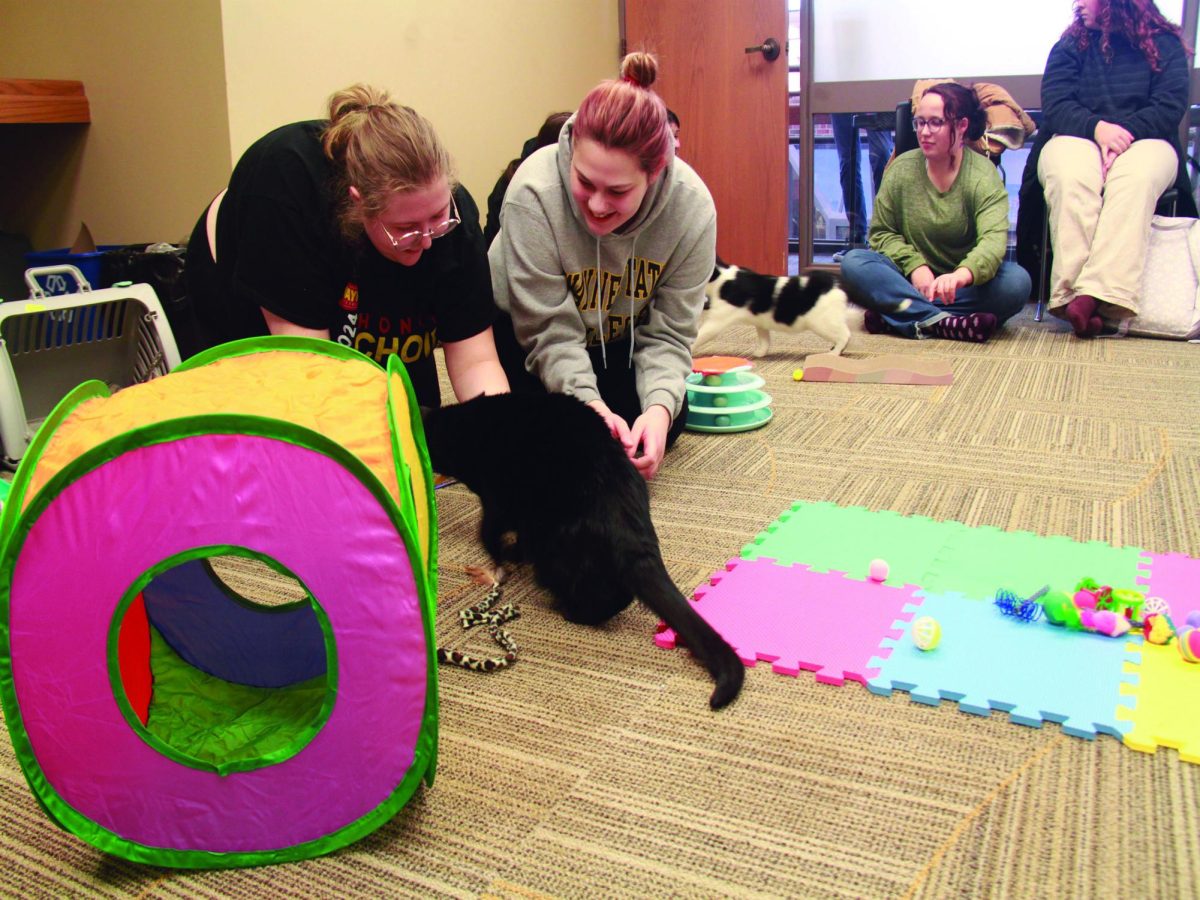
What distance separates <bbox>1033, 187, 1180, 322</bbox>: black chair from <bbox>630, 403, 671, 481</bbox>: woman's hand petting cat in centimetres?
250

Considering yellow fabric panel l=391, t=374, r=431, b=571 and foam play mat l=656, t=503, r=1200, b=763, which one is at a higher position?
yellow fabric panel l=391, t=374, r=431, b=571

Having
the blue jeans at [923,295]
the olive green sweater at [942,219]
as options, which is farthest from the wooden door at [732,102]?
the blue jeans at [923,295]

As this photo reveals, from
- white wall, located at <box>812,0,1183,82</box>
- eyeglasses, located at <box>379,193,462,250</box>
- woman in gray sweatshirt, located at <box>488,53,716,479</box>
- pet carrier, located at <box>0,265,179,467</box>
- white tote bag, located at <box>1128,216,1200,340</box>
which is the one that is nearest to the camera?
eyeglasses, located at <box>379,193,462,250</box>

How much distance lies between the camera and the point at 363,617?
3.42 ft

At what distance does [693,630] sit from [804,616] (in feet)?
0.85

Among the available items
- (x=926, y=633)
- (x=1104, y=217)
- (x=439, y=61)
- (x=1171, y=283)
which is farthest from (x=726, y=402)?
(x=439, y=61)

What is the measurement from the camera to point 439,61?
3.86 metres

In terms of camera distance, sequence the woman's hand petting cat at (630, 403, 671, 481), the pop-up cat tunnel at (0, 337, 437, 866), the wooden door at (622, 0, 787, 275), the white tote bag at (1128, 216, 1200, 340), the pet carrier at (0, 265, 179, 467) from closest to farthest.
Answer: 1. the pop-up cat tunnel at (0, 337, 437, 866)
2. the woman's hand petting cat at (630, 403, 671, 481)
3. the pet carrier at (0, 265, 179, 467)
4. the white tote bag at (1128, 216, 1200, 340)
5. the wooden door at (622, 0, 787, 275)

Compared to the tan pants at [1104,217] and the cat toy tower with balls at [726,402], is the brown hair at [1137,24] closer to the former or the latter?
the tan pants at [1104,217]

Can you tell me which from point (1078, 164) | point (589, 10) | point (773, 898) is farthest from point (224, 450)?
point (589, 10)

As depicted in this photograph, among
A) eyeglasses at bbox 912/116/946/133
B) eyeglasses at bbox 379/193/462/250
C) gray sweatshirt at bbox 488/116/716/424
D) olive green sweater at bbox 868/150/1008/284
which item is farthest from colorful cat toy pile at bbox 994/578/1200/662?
eyeglasses at bbox 912/116/946/133

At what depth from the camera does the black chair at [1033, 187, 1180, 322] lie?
3670 millimetres

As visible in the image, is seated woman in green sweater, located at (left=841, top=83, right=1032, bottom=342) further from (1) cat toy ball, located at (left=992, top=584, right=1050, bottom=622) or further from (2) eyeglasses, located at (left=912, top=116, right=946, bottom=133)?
(1) cat toy ball, located at (left=992, top=584, right=1050, bottom=622)

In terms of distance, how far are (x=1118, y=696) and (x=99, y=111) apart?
11.4 feet
